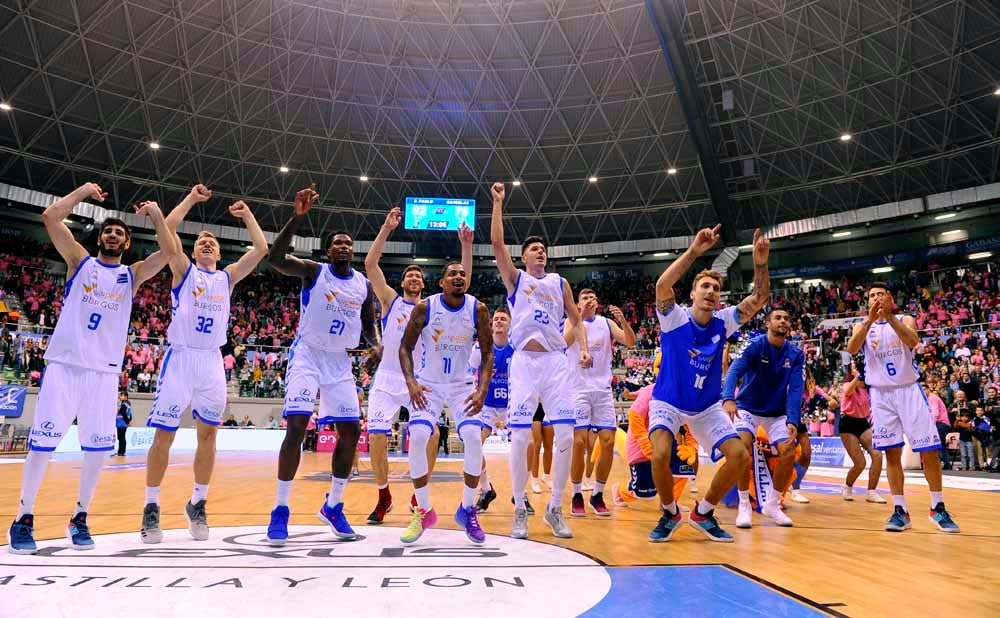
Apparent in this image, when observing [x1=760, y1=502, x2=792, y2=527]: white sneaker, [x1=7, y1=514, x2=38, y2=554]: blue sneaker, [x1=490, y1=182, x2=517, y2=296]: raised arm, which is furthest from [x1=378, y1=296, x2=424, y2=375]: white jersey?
[x1=760, y1=502, x2=792, y2=527]: white sneaker

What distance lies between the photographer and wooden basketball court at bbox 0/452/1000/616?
10.4 ft

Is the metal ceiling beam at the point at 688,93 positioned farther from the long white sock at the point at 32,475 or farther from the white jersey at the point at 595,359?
the long white sock at the point at 32,475

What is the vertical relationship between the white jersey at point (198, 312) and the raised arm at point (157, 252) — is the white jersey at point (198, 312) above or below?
below

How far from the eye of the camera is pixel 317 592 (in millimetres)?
3113

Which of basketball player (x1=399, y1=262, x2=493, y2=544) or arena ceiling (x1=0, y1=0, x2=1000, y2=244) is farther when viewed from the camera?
arena ceiling (x1=0, y1=0, x2=1000, y2=244)

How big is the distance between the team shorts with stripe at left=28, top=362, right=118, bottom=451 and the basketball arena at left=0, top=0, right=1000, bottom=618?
0.07 ft

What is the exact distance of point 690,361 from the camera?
5.26 metres

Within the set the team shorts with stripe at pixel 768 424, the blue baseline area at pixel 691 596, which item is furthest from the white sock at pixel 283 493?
the team shorts with stripe at pixel 768 424

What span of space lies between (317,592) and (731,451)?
11.3ft

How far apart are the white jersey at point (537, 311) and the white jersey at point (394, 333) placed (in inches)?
46.8

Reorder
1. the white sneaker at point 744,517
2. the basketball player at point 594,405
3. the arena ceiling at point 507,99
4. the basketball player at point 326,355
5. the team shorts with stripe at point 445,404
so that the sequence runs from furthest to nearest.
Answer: the arena ceiling at point 507,99
the basketball player at point 594,405
the white sneaker at point 744,517
the team shorts with stripe at point 445,404
the basketball player at point 326,355

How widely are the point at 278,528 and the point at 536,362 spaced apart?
2.45 metres

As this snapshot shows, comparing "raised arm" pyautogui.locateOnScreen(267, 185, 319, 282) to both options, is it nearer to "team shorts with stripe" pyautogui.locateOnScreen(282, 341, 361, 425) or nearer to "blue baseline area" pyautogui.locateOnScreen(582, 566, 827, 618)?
"team shorts with stripe" pyautogui.locateOnScreen(282, 341, 361, 425)

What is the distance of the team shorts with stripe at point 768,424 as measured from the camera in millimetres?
6809
